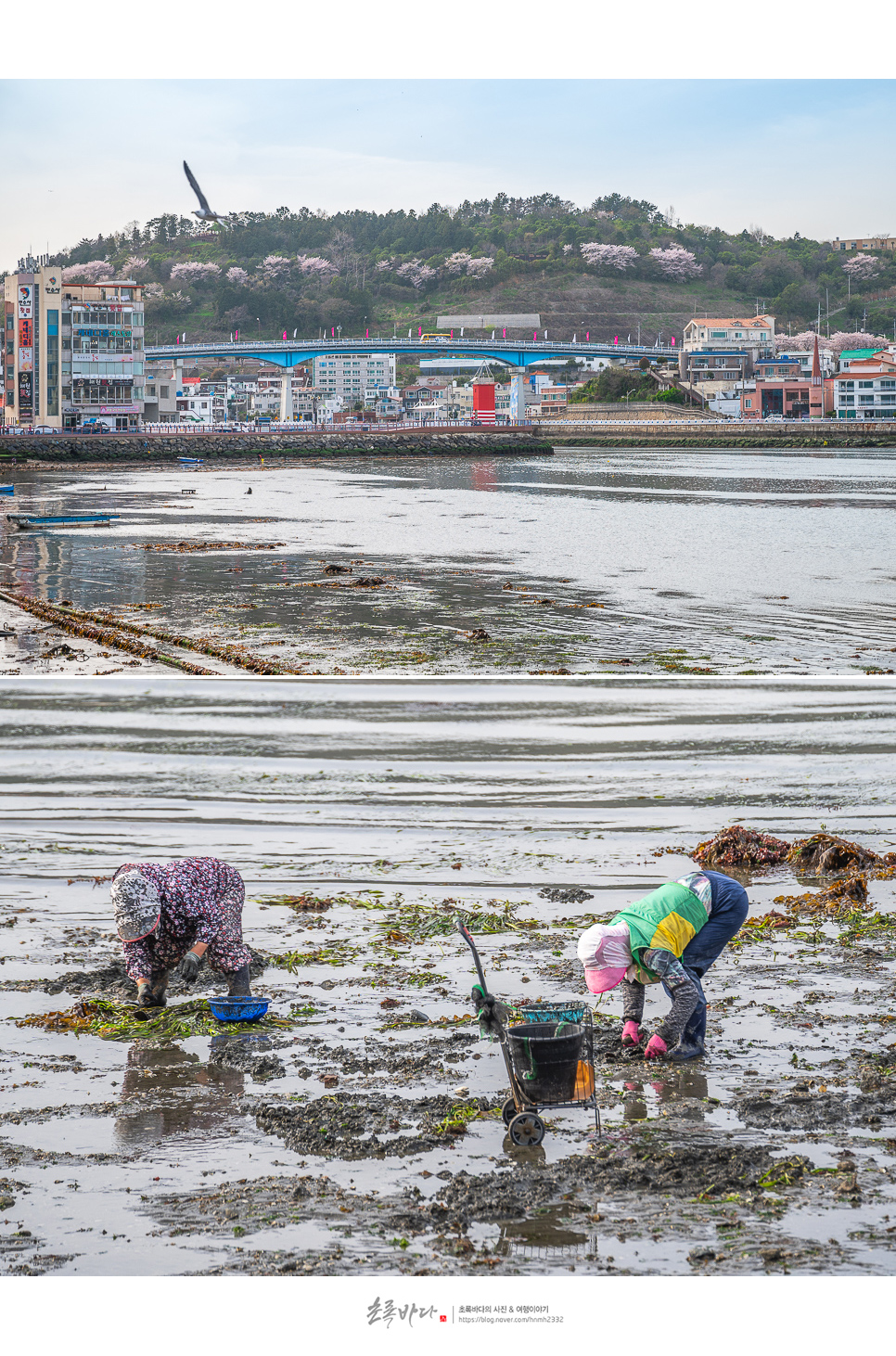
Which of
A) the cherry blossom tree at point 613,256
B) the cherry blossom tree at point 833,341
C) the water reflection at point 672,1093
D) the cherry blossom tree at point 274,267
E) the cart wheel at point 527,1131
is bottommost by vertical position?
the water reflection at point 672,1093

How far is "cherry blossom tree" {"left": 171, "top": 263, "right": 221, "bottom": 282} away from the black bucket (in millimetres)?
149473

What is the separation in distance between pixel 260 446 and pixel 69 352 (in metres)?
17.8

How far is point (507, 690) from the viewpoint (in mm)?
14203

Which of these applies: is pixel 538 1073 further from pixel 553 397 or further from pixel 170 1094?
pixel 553 397

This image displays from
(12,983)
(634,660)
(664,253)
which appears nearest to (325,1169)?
(12,983)

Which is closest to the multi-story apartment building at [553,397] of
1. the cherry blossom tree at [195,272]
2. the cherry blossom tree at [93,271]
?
the cherry blossom tree at [195,272]

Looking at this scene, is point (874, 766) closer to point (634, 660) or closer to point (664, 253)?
point (634, 660)

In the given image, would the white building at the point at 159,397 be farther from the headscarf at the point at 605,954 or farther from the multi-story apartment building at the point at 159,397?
the headscarf at the point at 605,954

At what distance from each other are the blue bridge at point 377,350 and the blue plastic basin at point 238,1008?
101863 mm

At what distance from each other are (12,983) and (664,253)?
181758 mm

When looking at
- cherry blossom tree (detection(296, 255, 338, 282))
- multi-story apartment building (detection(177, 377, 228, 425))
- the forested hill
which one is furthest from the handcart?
cherry blossom tree (detection(296, 255, 338, 282))

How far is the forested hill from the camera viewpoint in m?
144

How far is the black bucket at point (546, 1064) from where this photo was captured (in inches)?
196

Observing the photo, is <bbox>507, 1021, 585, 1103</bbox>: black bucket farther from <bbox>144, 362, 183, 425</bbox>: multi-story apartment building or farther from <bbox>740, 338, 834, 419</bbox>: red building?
<bbox>740, 338, 834, 419</bbox>: red building
